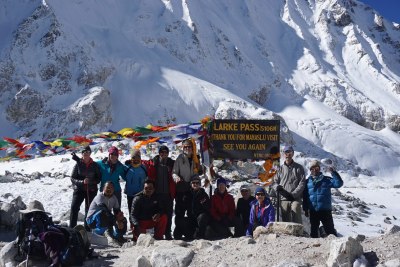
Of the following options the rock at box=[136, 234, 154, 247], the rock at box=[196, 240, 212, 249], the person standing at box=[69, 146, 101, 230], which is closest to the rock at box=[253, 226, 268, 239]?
the rock at box=[196, 240, 212, 249]

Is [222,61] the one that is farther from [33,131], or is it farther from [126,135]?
[126,135]

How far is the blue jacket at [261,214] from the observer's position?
7.01 metres

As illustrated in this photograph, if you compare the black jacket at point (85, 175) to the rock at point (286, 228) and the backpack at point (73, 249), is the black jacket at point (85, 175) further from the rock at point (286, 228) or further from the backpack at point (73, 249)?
the rock at point (286, 228)

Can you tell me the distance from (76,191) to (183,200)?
1.72 meters

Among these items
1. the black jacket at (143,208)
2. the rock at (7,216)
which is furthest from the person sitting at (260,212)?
→ the rock at (7,216)

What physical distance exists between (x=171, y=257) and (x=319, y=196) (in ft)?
8.60

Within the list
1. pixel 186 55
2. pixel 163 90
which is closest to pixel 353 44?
pixel 186 55

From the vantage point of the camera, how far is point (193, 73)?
190 feet

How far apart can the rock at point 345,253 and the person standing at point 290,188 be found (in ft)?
7.68

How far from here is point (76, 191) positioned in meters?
7.83

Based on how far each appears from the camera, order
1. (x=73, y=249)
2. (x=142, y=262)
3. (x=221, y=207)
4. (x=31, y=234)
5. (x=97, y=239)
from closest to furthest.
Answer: (x=142, y=262)
(x=73, y=249)
(x=31, y=234)
(x=97, y=239)
(x=221, y=207)

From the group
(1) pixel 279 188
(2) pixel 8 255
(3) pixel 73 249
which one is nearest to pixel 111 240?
(3) pixel 73 249

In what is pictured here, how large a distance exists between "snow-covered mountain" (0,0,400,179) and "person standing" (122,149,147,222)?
32.1m

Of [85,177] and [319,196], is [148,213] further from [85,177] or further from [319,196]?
[319,196]
